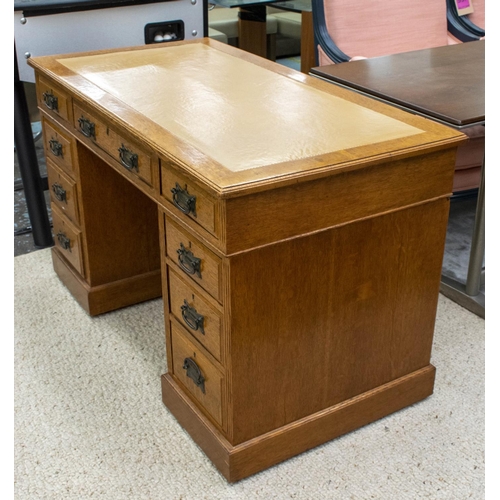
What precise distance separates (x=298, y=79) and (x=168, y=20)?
880mm

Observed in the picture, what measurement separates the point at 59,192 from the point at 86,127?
1.62 ft

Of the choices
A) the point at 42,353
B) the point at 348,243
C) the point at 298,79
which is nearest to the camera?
the point at 348,243

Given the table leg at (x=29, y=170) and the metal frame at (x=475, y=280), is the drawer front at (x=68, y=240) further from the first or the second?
the metal frame at (x=475, y=280)

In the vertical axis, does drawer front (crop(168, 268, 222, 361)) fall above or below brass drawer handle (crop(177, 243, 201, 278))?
below

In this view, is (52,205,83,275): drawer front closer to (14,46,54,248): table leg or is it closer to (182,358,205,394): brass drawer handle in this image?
(14,46,54,248): table leg

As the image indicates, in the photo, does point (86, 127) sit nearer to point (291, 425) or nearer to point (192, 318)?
point (192, 318)

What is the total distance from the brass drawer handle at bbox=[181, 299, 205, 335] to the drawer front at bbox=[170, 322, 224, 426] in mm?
71

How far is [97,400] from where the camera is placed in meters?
2.12

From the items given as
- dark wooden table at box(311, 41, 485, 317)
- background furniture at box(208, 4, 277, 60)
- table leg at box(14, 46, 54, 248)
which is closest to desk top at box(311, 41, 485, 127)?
dark wooden table at box(311, 41, 485, 317)

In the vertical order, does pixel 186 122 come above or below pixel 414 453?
above

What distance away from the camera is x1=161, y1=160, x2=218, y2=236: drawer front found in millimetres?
1553

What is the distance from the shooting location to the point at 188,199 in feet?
5.32

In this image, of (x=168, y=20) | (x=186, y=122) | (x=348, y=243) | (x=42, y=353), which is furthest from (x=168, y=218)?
(x=168, y=20)

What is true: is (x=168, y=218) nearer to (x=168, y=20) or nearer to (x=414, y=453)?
(x=414, y=453)
